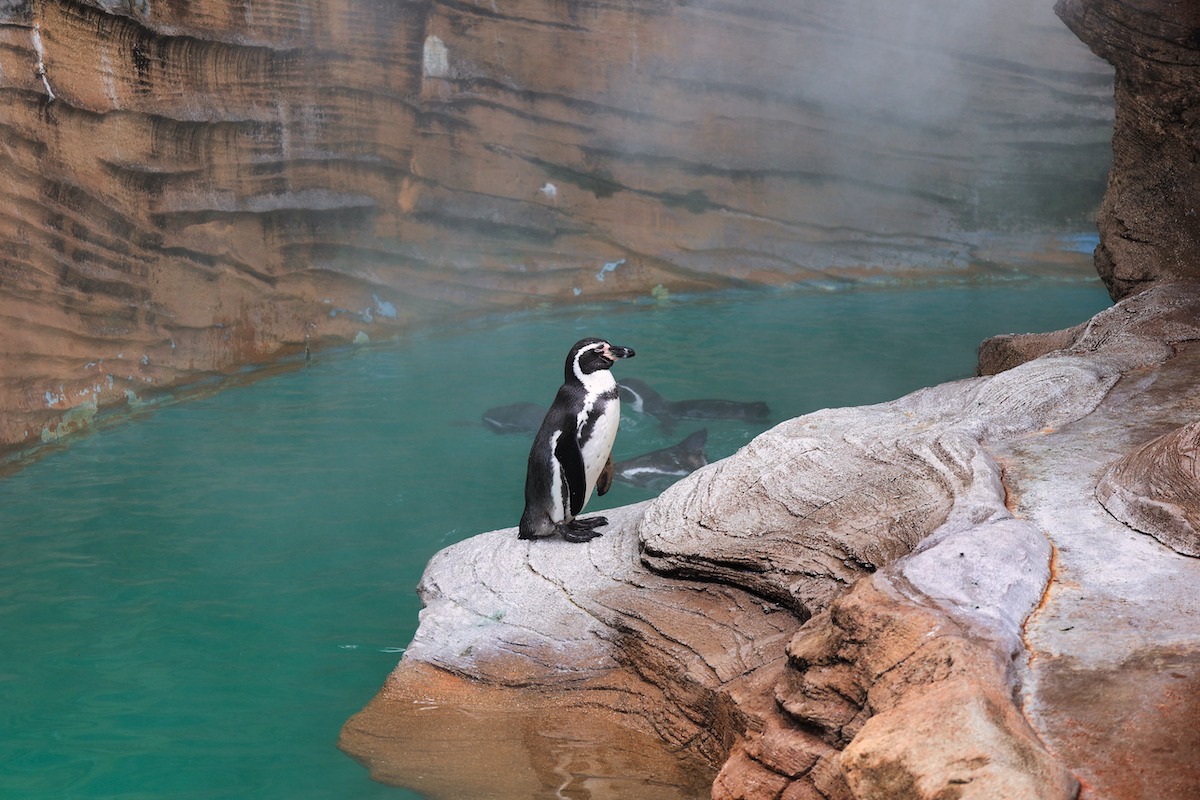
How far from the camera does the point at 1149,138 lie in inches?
220

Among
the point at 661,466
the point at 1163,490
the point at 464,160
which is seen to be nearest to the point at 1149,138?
the point at 661,466

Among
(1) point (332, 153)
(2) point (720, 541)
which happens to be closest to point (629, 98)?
(1) point (332, 153)

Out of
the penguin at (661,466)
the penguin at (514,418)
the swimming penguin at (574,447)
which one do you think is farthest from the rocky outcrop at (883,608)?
the penguin at (514,418)

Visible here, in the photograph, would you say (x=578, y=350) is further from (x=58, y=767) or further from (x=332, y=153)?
(x=332, y=153)

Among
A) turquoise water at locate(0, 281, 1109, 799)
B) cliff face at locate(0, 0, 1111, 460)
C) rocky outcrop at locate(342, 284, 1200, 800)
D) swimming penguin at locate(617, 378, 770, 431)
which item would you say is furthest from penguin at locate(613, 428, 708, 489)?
cliff face at locate(0, 0, 1111, 460)

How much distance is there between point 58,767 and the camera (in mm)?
3586

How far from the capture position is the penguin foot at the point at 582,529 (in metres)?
4.04

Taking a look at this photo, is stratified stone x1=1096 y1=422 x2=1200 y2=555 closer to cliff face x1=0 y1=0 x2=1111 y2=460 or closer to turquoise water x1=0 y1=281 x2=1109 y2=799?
Result: turquoise water x1=0 y1=281 x2=1109 y2=799

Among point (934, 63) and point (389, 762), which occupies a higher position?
point (934, 63)

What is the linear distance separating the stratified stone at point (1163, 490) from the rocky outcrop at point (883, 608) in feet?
0.15

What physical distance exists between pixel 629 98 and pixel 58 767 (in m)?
8.21

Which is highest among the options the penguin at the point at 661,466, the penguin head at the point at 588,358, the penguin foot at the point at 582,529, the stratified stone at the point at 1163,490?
the stratified stone at the point at 1163,490

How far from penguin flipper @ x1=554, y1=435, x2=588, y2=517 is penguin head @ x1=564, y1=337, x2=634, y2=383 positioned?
25 centimetres

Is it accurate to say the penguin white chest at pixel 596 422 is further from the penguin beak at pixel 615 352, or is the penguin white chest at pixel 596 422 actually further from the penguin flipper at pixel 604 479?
the penguin flipper at pixel 604 479
